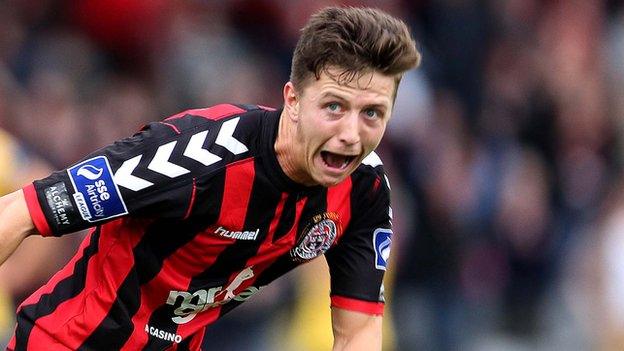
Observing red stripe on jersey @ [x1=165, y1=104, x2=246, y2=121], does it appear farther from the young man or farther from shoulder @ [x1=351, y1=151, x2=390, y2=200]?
shoulder @ [x1=351, y1=151, x2=390, y2=200]

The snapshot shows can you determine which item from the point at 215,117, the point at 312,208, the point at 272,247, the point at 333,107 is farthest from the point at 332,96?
the point at 272,247

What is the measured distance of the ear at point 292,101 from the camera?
3.74 m

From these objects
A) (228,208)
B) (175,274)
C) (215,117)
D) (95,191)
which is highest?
(215,117)

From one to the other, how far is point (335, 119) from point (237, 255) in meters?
0.60

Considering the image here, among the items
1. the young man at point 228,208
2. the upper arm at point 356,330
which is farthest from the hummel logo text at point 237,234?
the upper arm at point 356,330

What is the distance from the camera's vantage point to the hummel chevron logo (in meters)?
3.58

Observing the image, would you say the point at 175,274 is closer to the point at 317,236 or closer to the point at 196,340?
the point at 196,340

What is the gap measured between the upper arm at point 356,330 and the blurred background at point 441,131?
7.35ft

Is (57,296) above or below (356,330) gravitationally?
above

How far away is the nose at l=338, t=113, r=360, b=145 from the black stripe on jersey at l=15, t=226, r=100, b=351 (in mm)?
874

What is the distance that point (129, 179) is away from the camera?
11.8ft

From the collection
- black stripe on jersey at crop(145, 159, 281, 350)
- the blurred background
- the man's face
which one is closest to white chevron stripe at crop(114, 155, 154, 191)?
black stripe on jersey at crop(145, 159, 281, 350)

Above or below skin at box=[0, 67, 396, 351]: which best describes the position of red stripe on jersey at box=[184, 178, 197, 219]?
below

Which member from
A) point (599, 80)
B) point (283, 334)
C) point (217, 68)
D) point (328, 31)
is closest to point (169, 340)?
point (328, 31)
